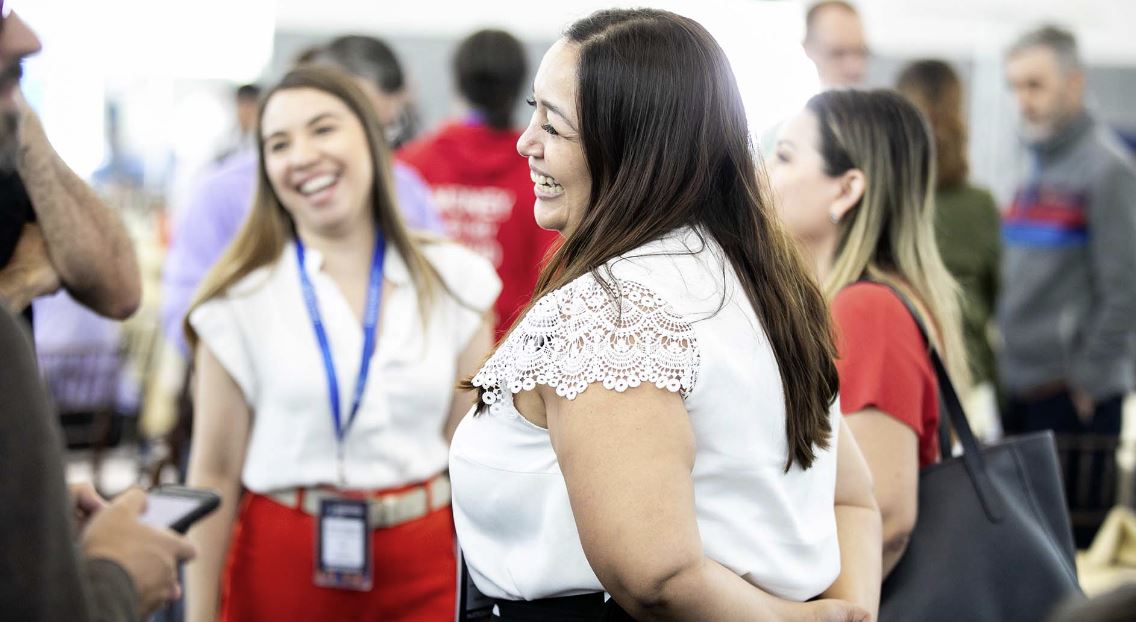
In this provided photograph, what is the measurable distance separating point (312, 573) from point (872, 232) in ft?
4.30

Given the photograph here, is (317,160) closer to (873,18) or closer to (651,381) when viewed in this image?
(651,381)

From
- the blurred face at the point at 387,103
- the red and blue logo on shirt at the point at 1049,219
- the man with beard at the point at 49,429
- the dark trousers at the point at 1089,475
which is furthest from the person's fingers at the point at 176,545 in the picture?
the red and blue logo on shirt at the point at 1049,219

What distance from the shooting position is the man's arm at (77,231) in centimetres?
179

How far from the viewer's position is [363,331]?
100 inches

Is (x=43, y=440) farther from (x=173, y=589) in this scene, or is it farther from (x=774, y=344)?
(x=774, y=344)

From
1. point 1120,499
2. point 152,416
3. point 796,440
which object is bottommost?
point 152,416

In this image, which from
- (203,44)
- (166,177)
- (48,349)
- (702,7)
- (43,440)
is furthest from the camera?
(166,177)

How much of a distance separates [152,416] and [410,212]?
11.6 ft

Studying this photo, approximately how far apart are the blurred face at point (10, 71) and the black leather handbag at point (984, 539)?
1.41 meters

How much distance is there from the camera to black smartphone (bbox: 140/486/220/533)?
1.52 metres

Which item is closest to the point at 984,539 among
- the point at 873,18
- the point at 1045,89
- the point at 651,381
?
the point at 651,381

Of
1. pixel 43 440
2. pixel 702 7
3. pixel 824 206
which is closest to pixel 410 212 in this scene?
pixel 824 206

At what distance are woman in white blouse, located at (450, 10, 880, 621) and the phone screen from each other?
1.18 ft

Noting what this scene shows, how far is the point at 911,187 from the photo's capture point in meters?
2.25
